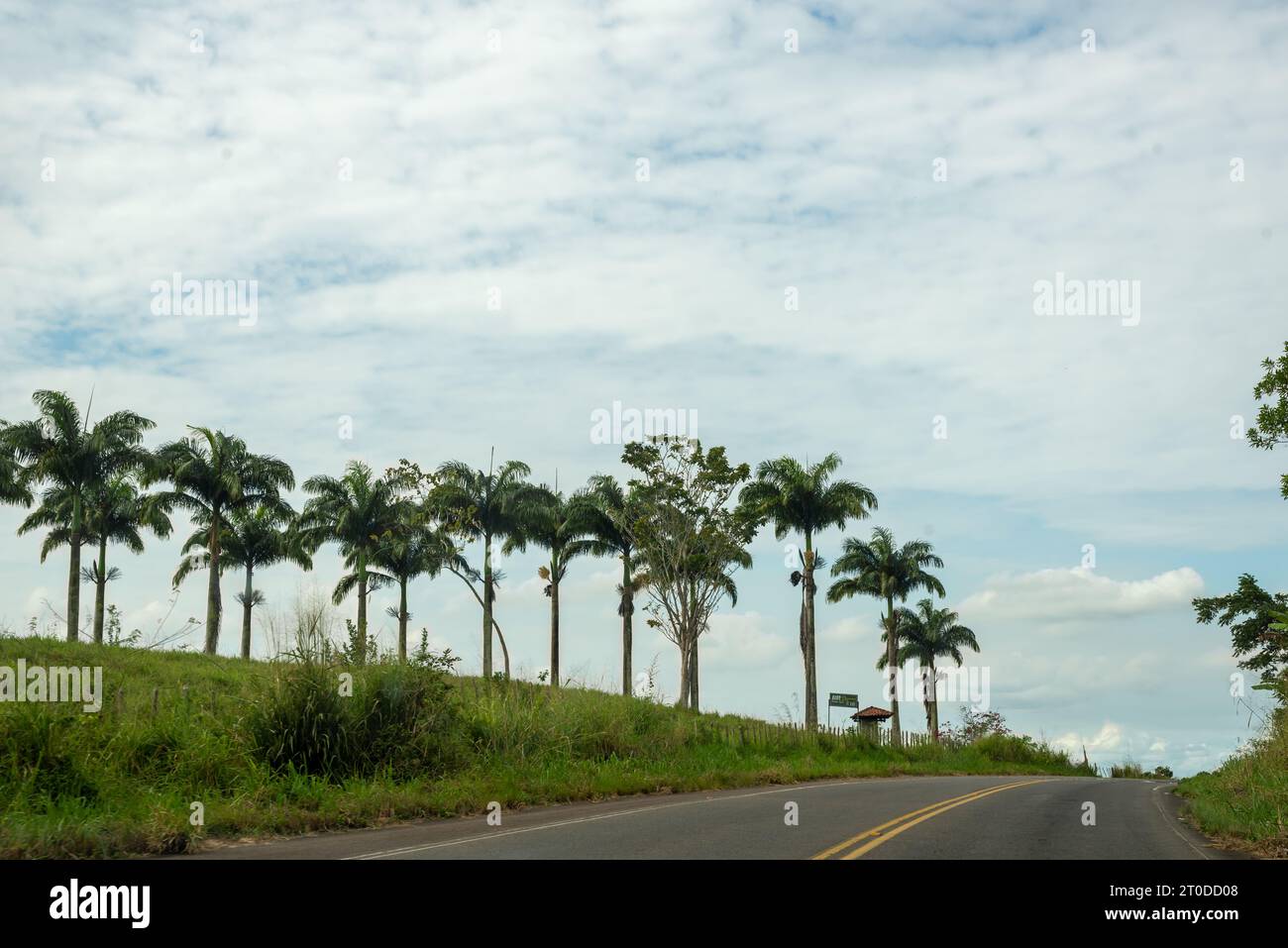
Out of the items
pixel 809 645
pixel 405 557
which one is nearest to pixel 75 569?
pixel 405 557

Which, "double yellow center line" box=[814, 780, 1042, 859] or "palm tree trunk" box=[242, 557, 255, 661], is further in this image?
"palm tree trunk" box=[242, 557, 255, 661]

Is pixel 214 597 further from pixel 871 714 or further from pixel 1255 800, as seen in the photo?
pixel 1255 800

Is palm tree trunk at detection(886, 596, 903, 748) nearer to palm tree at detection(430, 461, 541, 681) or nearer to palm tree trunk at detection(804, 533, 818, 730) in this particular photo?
palm tree trunk at detection(804, 533, 818, 730)

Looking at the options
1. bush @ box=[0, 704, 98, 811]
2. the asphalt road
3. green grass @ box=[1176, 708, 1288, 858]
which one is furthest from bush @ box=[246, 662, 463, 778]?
green grass @ box=[1176, 708, 1288, 858]

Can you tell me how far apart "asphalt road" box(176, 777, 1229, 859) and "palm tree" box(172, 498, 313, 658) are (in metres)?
49.8

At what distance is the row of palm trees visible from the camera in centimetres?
5569

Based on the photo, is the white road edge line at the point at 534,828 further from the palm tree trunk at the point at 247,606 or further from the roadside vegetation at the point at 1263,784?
the palm tree trunk at the point at 247,606

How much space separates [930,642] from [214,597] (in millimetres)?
44616

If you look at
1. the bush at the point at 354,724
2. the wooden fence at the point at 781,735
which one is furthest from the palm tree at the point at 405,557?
the bush at the point at 354,724

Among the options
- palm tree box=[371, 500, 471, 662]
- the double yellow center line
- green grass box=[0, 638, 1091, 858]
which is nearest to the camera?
the double yellow center line
